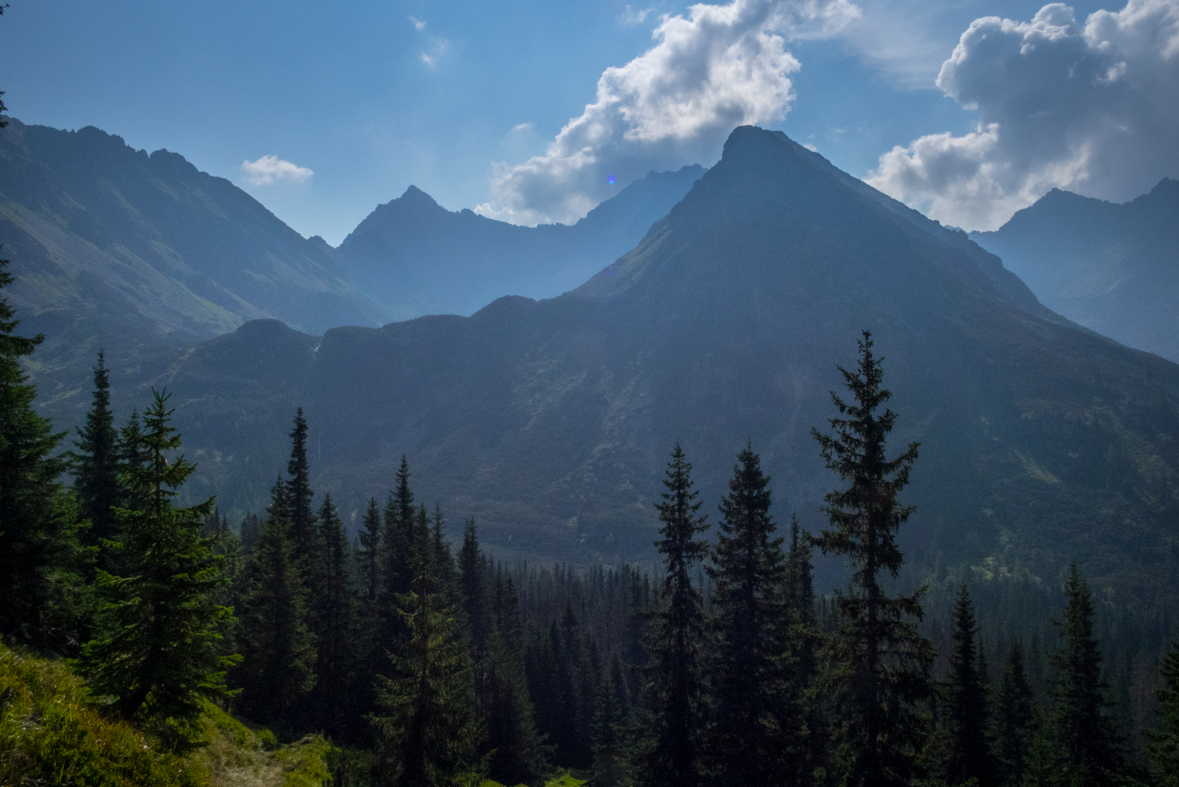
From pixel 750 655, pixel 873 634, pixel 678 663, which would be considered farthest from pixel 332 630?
pixel 873 634

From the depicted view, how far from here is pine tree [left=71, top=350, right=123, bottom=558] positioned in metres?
28.5

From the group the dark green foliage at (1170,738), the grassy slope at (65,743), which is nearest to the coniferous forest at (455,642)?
the dark green foliage at (1170,738)

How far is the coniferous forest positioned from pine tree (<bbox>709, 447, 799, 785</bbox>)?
0.09 m

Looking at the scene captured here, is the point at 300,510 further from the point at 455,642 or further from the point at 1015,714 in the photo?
the point at 1015,714

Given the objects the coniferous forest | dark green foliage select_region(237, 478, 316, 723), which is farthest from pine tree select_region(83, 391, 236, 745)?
dark green foliage select_region(237, 478, 316, 723)

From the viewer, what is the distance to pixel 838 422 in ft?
60.4

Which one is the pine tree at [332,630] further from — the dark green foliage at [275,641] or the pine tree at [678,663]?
the pine tree at [678,663]

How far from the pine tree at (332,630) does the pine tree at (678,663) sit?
21032mm

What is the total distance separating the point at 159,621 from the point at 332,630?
28247mm

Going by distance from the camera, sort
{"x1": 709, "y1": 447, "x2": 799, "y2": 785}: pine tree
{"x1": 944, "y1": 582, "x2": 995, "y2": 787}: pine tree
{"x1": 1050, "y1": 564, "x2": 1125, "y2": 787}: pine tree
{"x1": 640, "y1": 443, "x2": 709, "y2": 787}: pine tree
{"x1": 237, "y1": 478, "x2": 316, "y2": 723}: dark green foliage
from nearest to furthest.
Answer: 1. {"x1": 709, "y1": 447, "x2": 799, "y2": 785}: pine tree
2. {"x1": 640, "y1": 443, "x2": 709, "y2": 787}: pine tree
3. {"x1": 1050, "y1": 564, "x2": 1125, "y2": 787}: pine tree
4. {"x1": 237, "y1": 478, "x2": 316, "y2": 723}: dark green foliage
5. {"x1": 944, "y1": 582, "x2": 995, "y2": 787}: pine tree

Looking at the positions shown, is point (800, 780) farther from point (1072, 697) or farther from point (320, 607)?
point (320, 607)

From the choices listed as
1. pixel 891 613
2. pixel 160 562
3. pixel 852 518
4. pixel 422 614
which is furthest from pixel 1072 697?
pixel 160 562

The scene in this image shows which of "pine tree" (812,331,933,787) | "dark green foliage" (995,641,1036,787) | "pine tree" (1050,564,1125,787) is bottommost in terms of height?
"dark green foliage" (995,641,1036,787)

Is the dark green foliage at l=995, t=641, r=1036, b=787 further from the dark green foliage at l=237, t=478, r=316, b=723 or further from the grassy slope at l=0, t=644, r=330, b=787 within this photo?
the grassy slope at l=0, t=644, r=330, b=787
